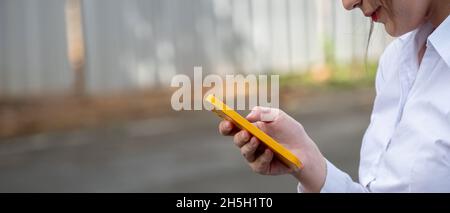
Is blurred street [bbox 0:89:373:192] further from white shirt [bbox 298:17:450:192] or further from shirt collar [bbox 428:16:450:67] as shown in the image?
shirt collar [bbox 428:16:450:67]

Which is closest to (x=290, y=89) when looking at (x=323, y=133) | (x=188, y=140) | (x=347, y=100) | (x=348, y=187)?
(x=347, y=100)

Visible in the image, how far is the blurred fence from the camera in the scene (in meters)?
7.20

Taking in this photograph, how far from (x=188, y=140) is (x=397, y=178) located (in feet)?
16.5

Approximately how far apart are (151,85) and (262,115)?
6409 mm

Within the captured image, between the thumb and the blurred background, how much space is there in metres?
3.44

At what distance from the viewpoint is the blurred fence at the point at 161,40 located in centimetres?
720

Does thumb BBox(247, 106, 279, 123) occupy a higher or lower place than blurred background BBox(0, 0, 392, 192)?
higher

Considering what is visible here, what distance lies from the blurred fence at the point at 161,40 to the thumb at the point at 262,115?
5.24 metres

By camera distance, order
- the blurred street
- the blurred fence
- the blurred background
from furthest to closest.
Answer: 1. the blurred fence
2. the blurred background
3. the blurred street

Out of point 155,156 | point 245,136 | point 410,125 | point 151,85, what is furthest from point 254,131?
point 151,85

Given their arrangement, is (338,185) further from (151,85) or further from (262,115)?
(151,85)

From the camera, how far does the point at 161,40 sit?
782 cm

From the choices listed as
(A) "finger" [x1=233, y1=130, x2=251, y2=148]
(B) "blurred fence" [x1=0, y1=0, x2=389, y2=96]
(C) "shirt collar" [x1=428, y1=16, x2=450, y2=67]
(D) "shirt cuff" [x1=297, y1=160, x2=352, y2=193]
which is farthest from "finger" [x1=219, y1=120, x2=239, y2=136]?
(B) "blurred fence" [x1=0, y1=0, x2=389, y2=96]

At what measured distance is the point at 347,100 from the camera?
7.87m
